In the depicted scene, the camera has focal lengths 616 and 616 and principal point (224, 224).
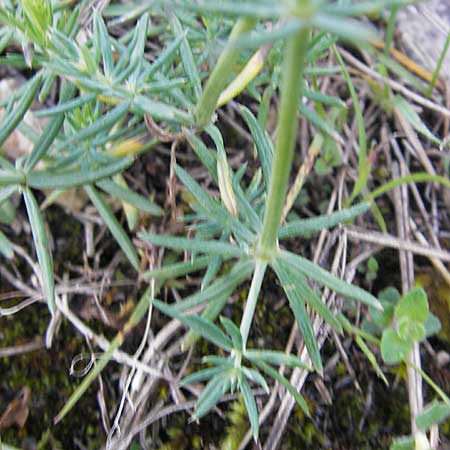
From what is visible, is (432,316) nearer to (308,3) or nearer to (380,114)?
(380,114)

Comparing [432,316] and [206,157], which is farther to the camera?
[432,316]

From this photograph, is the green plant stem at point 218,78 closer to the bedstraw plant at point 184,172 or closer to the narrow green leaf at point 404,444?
the bedstraw plant at point 184,172

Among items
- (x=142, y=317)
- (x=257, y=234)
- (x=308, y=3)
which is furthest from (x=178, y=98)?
(x=308, y=3)

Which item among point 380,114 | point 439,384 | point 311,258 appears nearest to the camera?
point 439,384

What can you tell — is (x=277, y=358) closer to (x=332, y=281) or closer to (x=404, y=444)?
(x=332, y=281)

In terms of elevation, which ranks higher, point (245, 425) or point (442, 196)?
point (442, 196)

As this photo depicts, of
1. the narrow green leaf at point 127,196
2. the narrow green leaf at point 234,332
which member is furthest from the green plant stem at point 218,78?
the narrow green leaf at point 234,332

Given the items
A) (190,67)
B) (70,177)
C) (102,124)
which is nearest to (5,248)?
(70,177)

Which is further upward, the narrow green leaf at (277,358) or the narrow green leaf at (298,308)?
the narrow green leaf at (298,308)
